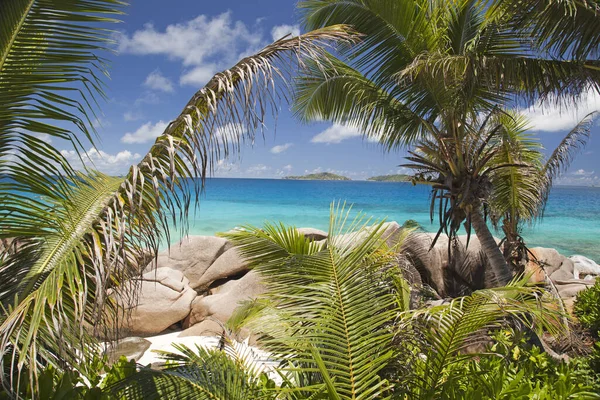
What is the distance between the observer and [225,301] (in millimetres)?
8250

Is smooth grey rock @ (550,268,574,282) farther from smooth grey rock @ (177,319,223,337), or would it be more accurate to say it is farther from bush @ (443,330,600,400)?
smooth grey rock @ (177,319,223,337)

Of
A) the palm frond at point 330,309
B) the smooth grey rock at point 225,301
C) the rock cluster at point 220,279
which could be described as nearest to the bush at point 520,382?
the palm frond at point 330,309

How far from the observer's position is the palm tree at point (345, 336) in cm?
254

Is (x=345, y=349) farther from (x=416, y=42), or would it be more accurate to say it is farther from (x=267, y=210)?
(x=267, y=210)

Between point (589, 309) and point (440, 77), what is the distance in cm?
489

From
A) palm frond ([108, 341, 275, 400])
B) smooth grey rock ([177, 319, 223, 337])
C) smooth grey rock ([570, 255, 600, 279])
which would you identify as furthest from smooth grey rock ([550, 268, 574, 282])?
palm frond ([108, 341, 275, 400])

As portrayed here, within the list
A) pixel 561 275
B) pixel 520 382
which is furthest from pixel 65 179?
pixel 561 275

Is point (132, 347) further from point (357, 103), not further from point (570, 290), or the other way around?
point (570, 290)

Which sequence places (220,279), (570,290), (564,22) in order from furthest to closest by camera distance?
(220,279), (570,290), (564,22)

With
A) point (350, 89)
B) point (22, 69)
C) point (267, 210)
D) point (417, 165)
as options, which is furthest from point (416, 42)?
point (267, 210)

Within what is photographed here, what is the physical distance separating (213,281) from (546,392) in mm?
8022

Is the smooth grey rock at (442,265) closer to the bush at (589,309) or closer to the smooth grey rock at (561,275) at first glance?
the bush at (589,309)

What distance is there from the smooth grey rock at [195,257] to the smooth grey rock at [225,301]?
146 centimetres

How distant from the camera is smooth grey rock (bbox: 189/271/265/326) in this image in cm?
802
